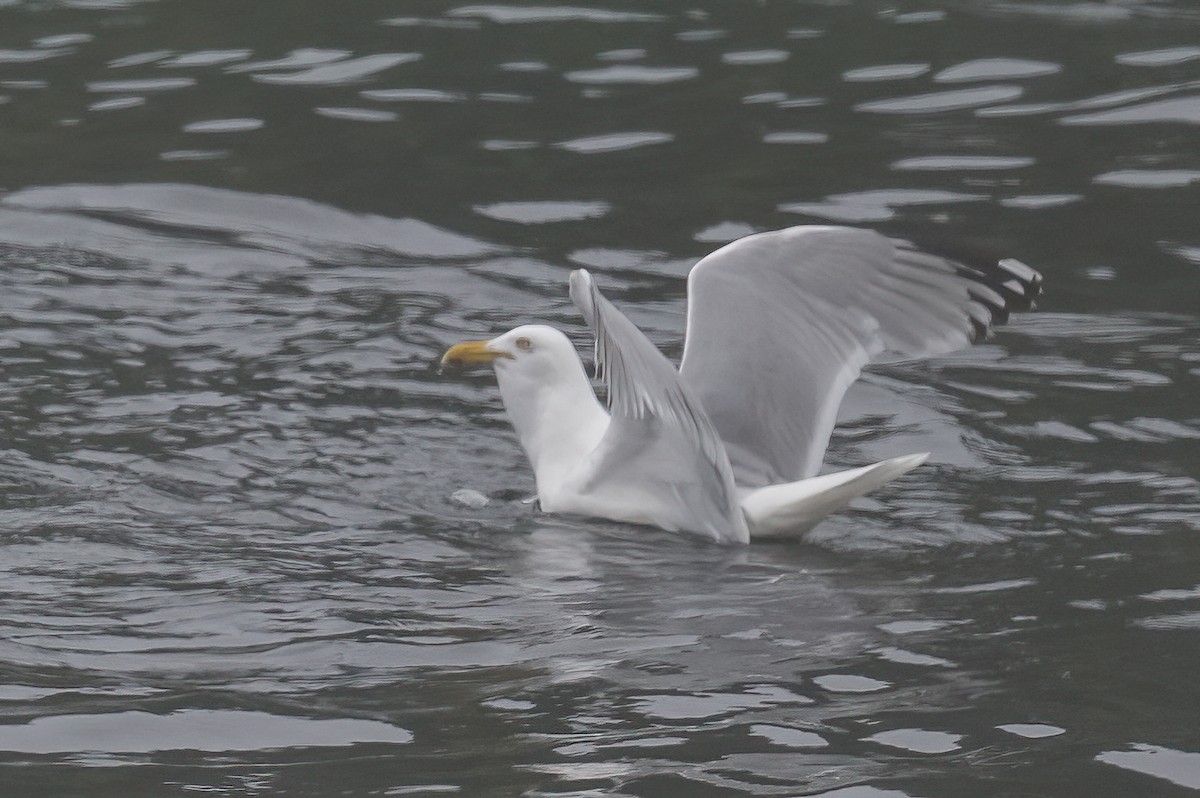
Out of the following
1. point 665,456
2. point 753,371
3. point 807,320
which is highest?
point 807,320

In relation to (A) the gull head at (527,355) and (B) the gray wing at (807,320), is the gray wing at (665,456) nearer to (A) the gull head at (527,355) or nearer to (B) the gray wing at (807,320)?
(B) the gray wing at (807,320)

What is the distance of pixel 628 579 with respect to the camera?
6.13 metres

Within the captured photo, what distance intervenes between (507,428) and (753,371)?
4.14 ft

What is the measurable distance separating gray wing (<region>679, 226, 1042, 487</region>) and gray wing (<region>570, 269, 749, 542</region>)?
0.29 metres

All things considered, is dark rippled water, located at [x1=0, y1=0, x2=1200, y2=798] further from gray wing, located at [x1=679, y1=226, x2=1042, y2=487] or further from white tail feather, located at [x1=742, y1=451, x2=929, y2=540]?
gray wing, located at [x1=679, y1=226, x2=1042, y2=487]

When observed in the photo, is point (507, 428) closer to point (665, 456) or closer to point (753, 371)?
point (753, 371)

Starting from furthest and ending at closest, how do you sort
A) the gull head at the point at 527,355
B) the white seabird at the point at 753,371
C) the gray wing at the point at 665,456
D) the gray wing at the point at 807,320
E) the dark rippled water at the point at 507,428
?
the gull head at the point at 527,355 → the gray wing at the point at 807,320 → the white seabird at the point at 753,371 → the gray wing at the point at 665,456 → the dark rippled water at the point at 507,428

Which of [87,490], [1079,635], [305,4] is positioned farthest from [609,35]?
[1079,635]

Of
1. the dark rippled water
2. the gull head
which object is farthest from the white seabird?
the dark rippled water

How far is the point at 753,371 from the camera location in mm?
7121

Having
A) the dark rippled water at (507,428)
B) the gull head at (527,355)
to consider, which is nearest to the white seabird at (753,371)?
the gull head at (527,355)

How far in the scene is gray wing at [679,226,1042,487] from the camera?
7.07 m

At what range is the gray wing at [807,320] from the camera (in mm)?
7066

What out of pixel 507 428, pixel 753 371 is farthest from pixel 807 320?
pixel 507 428
